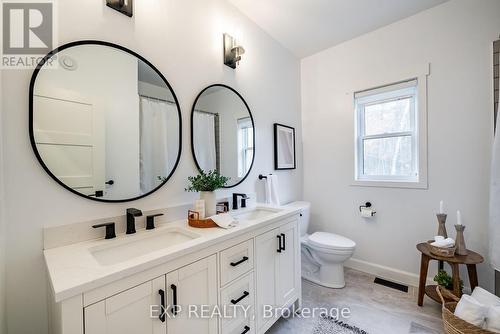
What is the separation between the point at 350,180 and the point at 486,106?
1256mm

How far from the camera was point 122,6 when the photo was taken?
120 centimetres

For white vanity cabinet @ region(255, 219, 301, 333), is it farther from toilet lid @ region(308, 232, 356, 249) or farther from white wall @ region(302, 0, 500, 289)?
white wall @ region(302, 0, 500, 289)

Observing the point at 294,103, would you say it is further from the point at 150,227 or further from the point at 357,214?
the point at 150,227

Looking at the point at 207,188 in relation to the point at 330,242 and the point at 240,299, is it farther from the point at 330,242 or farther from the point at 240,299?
the point at 330,242

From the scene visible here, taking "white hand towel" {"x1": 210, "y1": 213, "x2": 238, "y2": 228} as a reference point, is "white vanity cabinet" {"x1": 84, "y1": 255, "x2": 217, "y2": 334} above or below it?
below

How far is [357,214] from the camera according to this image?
96.3 inches

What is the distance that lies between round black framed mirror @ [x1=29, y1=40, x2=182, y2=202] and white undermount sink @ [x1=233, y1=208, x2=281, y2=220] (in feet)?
2.11

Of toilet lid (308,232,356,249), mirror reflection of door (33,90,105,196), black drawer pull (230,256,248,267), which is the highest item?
mirror reflection of door (33,90,105,196)

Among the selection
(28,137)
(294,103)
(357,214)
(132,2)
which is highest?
(132,2)

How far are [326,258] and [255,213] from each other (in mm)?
876

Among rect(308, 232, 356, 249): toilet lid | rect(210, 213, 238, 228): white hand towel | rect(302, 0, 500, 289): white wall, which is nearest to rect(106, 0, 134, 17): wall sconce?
rect(210, 213, 238, 228): white hand towel

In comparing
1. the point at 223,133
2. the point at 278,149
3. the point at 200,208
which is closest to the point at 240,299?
the point at 200,208

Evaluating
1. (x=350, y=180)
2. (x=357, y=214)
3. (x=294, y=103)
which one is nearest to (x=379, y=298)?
(x=357, y=214)
